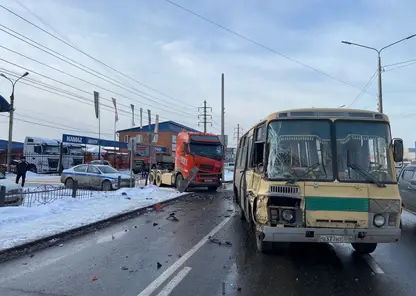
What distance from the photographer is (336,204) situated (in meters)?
5.59

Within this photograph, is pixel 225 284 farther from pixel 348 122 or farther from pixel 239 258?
pixel 348 122

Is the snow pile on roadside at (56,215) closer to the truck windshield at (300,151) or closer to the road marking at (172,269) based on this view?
the road marking at (172,269)

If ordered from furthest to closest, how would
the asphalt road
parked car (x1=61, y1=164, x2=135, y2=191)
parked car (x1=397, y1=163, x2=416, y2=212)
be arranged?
parked car (x1=61, y1=164, x2=135, y2=191) → parked car (x1=397, y1=163, x2=416, y2=212) → the asphalt road

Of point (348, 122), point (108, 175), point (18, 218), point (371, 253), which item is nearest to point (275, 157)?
point (348, 122)

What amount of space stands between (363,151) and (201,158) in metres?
15.3

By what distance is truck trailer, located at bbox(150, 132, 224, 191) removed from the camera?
20700mm

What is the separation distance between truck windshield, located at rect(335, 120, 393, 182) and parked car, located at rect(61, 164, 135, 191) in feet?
48.3

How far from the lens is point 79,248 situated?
716 cm

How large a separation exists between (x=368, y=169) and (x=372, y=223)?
0.88 meters

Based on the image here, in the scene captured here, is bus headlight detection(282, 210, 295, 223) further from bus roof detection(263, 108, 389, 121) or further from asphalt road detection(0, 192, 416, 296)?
bus roof detection(263, 108, 389, 121)

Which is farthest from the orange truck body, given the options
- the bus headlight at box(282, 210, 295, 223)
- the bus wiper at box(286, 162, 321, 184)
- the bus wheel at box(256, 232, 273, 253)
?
the bus headlight at box(282, 210, 295, 223)

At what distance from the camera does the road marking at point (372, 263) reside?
5777 millimetres

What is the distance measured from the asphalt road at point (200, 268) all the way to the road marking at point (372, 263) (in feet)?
0.05

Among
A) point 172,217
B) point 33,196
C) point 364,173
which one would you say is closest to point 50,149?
point 33,196
